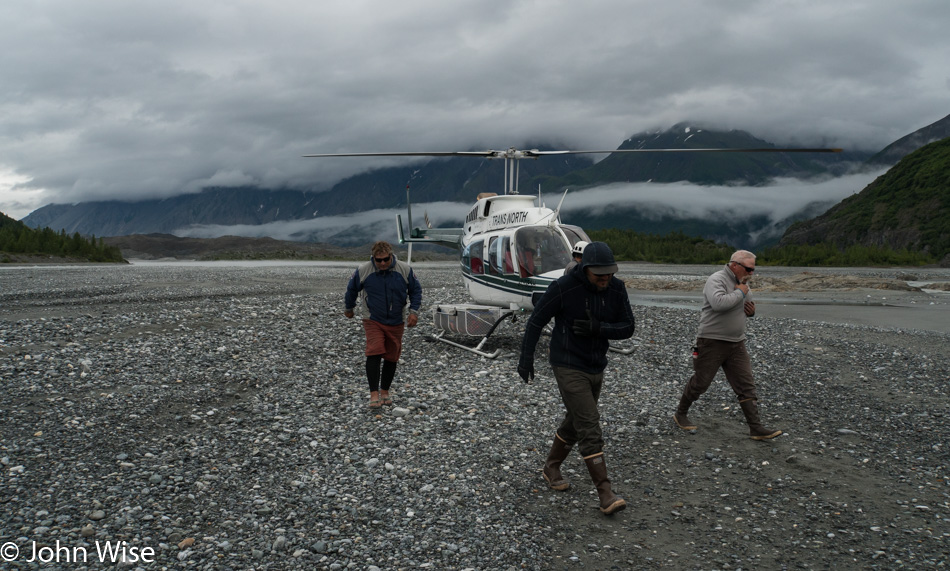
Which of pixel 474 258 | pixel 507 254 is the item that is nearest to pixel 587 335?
pixel 507 254

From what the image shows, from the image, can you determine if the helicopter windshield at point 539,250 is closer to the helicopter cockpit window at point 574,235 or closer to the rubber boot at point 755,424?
the helicopter cockpit window at point 574,235

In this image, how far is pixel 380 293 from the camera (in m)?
8.41

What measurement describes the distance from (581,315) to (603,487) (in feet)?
5.34

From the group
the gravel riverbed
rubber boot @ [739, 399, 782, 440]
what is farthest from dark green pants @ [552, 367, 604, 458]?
rubber boot @ [739, 399, 782, 440]

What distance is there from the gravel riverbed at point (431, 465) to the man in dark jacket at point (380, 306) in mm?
650

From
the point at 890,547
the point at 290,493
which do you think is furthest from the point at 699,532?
the point at 290,493

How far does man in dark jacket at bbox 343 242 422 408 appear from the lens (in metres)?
8.41

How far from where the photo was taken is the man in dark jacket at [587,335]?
18.1 ft

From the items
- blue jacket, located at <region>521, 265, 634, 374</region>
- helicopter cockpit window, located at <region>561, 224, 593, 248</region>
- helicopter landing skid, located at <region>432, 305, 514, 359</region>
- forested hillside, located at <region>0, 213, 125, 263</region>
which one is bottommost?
helicopter landing skid, located at <region>432, 305, 514, 359</region>

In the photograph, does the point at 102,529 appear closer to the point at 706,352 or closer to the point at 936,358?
the point at 706,352
